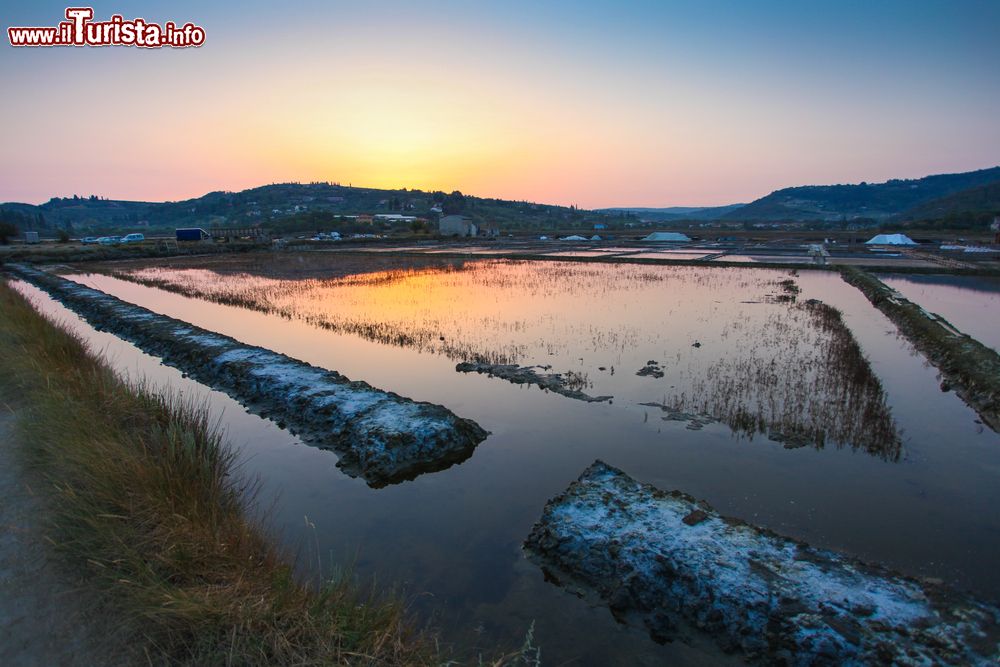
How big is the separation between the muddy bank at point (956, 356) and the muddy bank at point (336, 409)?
32.9ft

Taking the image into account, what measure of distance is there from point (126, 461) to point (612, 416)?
7386mm

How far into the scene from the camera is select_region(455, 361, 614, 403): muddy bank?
10.6 m

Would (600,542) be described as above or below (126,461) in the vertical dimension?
below

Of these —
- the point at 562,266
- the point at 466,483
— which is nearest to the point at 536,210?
the point at 562,266

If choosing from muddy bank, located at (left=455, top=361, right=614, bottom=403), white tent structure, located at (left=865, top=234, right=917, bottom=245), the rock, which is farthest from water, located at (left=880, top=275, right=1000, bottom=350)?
white tent structure, located at (left=865, top=234, right=917, bottom=245)

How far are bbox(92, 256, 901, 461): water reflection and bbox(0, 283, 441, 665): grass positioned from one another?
7182mm

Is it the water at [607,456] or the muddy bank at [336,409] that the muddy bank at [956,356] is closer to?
the water at [607,456]

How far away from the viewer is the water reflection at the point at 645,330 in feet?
32.0

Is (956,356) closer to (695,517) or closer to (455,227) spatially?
(695,517)

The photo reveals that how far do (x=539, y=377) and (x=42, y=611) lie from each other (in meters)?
8.98

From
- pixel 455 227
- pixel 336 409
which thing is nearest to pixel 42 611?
pixel 336 409

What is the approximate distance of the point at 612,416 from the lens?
9539 millimetres

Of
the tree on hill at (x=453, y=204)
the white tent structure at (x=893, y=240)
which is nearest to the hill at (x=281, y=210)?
the tree on hill at (x=453, y=204)

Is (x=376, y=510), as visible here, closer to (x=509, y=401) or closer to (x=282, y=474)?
(x=282, y=474)
